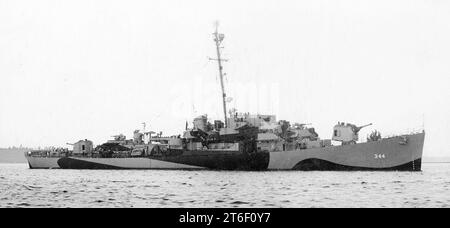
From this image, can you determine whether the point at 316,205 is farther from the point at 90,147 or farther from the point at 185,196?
the point at 90,147

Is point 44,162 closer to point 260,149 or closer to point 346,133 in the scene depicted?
point 260,149

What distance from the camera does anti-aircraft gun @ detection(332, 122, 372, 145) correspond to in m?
41.3

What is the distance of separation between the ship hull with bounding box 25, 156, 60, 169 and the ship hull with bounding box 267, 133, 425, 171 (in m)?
27.8

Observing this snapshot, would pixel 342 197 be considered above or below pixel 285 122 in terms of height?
below

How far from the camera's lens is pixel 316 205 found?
60.2 feet

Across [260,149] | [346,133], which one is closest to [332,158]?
[346,133]

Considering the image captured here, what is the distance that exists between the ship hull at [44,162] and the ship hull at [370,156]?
27.8 metres

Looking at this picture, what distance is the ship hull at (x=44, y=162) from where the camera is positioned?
58.7m

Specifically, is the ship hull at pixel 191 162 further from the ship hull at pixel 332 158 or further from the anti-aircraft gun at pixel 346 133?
the anti-aircraft gun at pixel 346 133

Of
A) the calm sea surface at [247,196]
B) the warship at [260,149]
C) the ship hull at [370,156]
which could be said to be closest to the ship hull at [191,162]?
the warship at [260,149]

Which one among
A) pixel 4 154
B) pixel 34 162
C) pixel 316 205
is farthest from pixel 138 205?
pixel 4 154

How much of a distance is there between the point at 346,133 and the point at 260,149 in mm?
6457
